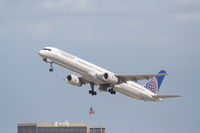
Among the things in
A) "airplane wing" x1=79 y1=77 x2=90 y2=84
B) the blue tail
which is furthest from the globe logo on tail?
"airplane wing" x1=79 y1=77 x2=90 y2=84

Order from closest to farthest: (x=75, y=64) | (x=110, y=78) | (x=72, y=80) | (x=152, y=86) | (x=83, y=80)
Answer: (x=75, y=64), (x=110, y=78), (x=72, y=80), (x=83, y=80), (x=152, y=86)

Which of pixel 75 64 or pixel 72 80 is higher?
pixel 75 64

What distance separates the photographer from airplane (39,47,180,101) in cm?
12643

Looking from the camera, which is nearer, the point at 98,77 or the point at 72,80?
the point at 98,77

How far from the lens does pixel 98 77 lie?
421 feet

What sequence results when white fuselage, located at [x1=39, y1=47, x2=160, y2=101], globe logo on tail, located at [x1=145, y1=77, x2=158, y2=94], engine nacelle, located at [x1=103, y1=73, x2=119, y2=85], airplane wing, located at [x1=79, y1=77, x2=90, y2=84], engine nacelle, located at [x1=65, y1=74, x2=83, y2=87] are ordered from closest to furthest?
white fuselage, located at [x1=39, y1=47, x2=160, y2=101]
engine nacelle, located at [x1=103, y1=73, x2=119, y2=85]
engine nacelle, located at [x1=65, y1=74, x2=83, y2=87]
airplane wing, located at [x1=79, y1=77, x2=90, y2=84]
globe logo on tail, located at [x1=145, y1=77, x2=158, y2=94]

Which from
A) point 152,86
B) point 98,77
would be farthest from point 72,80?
point 152,86

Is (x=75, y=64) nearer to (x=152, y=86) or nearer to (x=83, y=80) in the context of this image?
(x=83, y=80)

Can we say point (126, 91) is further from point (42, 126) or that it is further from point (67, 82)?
point (42, 126)

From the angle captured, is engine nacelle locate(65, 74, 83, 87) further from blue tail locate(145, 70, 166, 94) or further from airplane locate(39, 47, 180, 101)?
blue tail locate(145, 70, 166, 94)

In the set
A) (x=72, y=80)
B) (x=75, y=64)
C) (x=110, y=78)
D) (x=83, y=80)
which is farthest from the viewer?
(x=83, y=80)

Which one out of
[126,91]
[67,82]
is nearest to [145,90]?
[126,91]

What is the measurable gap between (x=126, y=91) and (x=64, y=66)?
12.6 m

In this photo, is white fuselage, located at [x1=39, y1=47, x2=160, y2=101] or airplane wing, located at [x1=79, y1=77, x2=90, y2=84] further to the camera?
airplane wing, located at [x1=79, y1=77, x2=90, y2=84]
